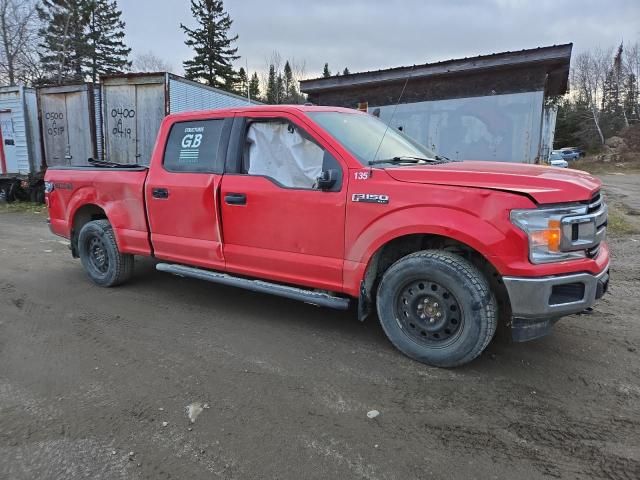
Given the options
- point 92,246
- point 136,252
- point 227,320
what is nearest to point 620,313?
point 227,320

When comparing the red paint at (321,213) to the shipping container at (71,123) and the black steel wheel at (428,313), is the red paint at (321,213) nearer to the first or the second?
the black steel wheel at (428,313)

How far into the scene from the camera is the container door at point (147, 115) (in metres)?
11.4

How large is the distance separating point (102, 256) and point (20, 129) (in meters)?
10.7

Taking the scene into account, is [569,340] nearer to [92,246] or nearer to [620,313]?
[620,313]

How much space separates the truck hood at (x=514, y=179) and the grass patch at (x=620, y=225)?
5742 mm

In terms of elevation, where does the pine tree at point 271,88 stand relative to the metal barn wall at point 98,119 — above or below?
above

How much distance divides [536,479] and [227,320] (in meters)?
2.87

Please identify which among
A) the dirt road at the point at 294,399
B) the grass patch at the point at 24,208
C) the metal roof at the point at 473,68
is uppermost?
the metal roof at the point at 473,68

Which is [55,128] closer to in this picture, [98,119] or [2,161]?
[98,119]

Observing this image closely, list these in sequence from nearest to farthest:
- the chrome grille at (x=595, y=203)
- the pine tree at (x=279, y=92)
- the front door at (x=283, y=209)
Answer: the chrome grille at (x=595, y=203) → the front door at (x=283, y=209) → the pine tree at (x=279, y=92)

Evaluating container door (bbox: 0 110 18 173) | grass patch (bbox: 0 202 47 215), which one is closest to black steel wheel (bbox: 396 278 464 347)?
grass patch (bbox: 0 202 47 215)

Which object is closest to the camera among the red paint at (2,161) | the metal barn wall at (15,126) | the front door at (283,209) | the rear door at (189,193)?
the front door at (283,209)

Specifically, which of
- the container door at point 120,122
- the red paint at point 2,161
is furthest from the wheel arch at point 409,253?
the red paint at point 2,161

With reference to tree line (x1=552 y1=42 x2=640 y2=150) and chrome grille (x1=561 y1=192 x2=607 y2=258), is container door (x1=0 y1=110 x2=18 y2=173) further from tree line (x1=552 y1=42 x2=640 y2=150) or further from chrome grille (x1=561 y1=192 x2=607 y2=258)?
tree line (x1=552 y1=42 x2=640 y2=150)
